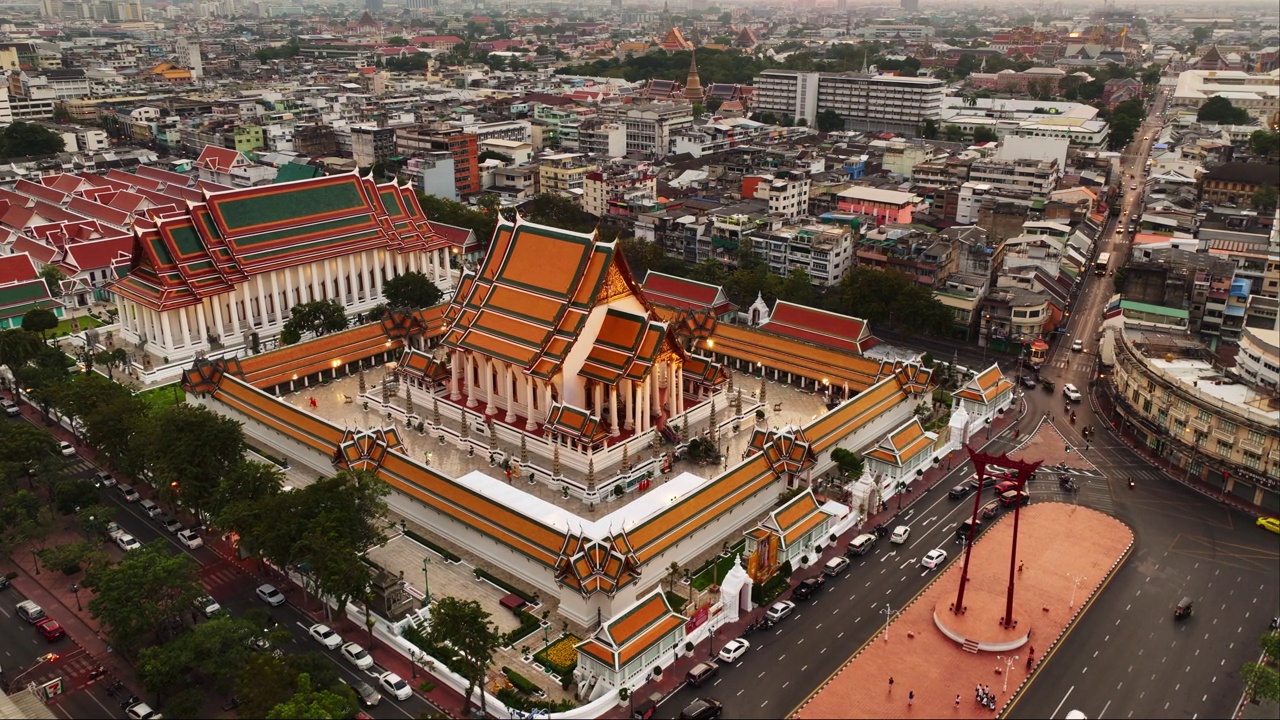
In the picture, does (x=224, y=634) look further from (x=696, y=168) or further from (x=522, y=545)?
(x=696, y=168)

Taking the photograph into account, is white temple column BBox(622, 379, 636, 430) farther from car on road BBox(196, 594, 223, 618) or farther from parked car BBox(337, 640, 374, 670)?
car on road BBox(196, 594, 223, 618)

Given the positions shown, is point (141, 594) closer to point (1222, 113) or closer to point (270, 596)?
point (270, 596)

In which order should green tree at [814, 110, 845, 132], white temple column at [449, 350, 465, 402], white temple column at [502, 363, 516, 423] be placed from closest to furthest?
1. white temple column at [502, 363, 516, 423]
2. white temple column at [449, 350, 465, 402]
3. green tree at [814, 110, 845, 132]

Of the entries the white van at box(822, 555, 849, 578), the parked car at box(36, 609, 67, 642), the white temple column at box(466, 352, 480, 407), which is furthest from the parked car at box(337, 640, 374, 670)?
the white temple column at box(466, 352, 480, 407)

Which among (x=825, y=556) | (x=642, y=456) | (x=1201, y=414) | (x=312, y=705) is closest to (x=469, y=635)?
(x=312, y=705)

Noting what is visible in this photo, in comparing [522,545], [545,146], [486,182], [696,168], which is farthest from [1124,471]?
[545,146]

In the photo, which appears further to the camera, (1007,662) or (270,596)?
(270,596)
